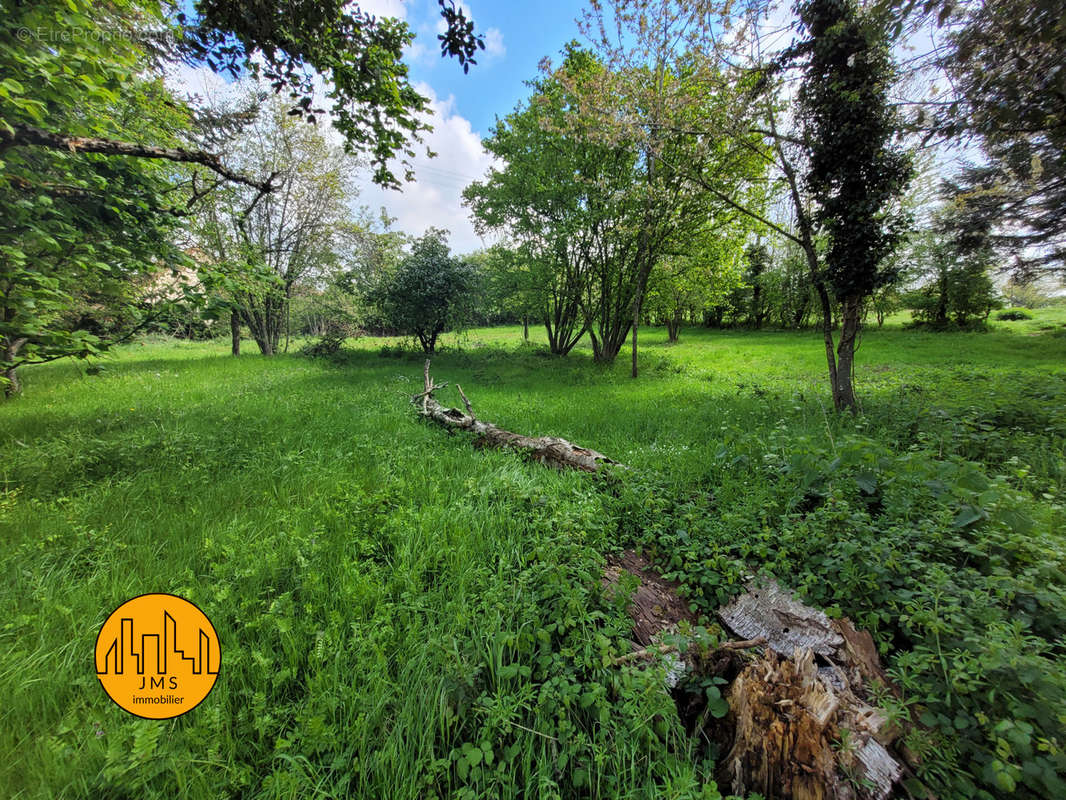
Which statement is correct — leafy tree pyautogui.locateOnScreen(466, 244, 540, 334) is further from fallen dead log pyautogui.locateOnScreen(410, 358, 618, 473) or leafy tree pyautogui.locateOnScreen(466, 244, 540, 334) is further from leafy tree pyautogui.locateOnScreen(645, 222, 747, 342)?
fallen dead log pyautogui.locateOnScreen(410, 358, 618, 473)

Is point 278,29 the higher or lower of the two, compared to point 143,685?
higher

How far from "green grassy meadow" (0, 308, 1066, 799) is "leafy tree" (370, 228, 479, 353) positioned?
10.3 meters

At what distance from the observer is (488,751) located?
135 cm

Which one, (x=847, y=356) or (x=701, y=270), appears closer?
(x=847, y=356)

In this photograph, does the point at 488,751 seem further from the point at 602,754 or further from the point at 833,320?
the point at 833,320

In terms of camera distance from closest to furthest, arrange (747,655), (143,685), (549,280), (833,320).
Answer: (143,685), (747,655), (833,320), (549,280)

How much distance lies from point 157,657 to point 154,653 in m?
0.02

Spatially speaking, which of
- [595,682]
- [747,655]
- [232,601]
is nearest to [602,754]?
[595,682]

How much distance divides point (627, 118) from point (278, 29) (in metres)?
6.11

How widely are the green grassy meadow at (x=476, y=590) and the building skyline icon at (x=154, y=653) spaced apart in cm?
14

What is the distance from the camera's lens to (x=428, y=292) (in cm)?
1395

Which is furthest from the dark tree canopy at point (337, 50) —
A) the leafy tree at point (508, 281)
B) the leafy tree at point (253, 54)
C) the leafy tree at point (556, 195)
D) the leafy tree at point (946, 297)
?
the leafy tree at point (946, 297)

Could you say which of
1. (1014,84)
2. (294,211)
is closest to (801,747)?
(1014,84)

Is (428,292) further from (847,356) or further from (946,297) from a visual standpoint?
(946,297)
